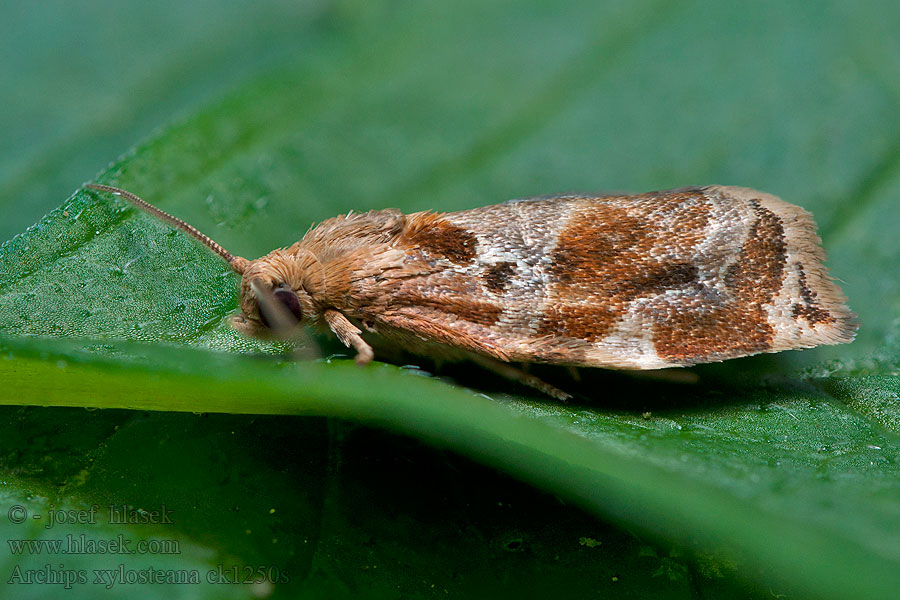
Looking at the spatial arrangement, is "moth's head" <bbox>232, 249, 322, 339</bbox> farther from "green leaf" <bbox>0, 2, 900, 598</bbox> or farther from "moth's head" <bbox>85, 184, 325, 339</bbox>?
"green leaf" <bbox>0, 2, 900, 598</bbox>

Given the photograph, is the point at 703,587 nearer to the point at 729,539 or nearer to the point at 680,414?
the point at 680,414

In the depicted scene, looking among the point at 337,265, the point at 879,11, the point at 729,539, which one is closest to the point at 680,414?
the point at 729,539

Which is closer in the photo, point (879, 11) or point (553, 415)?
point (553, 415)

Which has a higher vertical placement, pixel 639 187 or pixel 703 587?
pixel 639 187

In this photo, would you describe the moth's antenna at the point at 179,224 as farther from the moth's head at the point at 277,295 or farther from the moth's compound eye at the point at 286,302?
the moth's compound eye at the point at 286,302

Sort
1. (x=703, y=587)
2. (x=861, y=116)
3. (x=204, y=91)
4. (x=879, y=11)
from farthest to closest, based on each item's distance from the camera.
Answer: (x=204, y=91) → (x=879, y=11) → (x=861, y=116) → (x=703, y=587)

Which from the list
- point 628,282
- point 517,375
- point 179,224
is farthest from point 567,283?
point 179,224

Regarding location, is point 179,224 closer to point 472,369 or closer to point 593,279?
point 472,369
